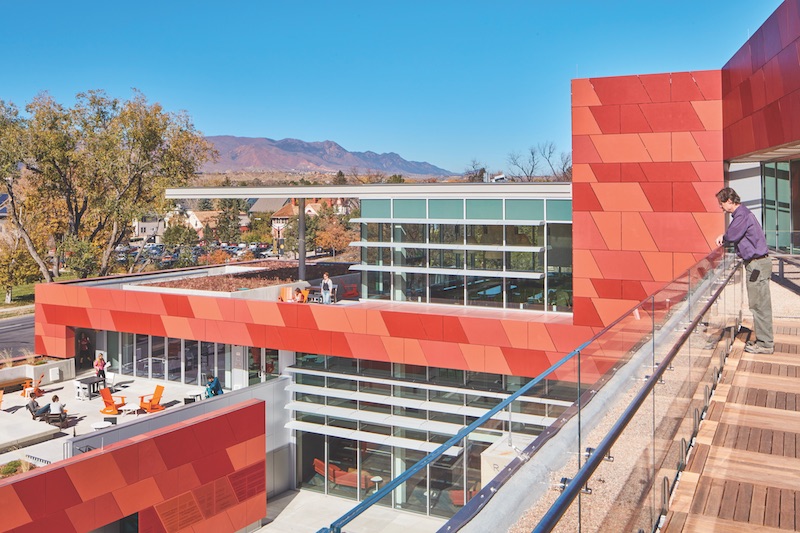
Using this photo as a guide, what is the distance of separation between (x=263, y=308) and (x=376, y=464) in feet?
20.1

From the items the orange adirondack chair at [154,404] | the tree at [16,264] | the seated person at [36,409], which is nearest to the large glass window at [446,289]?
the orange adirondack chair at [154,404]

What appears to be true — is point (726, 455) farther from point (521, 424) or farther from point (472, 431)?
point (472, 431)

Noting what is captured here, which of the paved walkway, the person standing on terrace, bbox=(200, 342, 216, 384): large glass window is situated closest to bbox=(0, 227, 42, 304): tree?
bbox=(200, 342, 216, 384): large glass window

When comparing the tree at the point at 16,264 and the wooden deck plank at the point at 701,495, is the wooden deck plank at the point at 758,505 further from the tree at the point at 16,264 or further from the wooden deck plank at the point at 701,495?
the tree at the point at 16,264

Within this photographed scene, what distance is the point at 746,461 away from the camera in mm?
4762

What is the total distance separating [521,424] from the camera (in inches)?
142

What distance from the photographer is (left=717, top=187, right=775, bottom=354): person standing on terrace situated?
7680mm

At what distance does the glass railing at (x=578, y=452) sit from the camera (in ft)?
8.91

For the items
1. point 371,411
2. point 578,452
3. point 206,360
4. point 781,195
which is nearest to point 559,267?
point 371,411

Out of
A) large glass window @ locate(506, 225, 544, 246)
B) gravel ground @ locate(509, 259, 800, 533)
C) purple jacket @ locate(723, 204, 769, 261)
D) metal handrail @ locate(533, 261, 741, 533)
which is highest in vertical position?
large glass window @ locate(506, 225, 544, 246)

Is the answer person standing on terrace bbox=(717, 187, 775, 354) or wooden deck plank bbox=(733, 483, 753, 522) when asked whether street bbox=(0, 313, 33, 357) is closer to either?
person standing on terrace bbox=(717, 187, 775, 354)

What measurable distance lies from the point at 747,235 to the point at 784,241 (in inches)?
386

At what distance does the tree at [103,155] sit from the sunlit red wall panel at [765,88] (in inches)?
1342

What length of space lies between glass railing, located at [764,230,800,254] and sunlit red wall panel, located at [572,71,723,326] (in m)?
1.58
